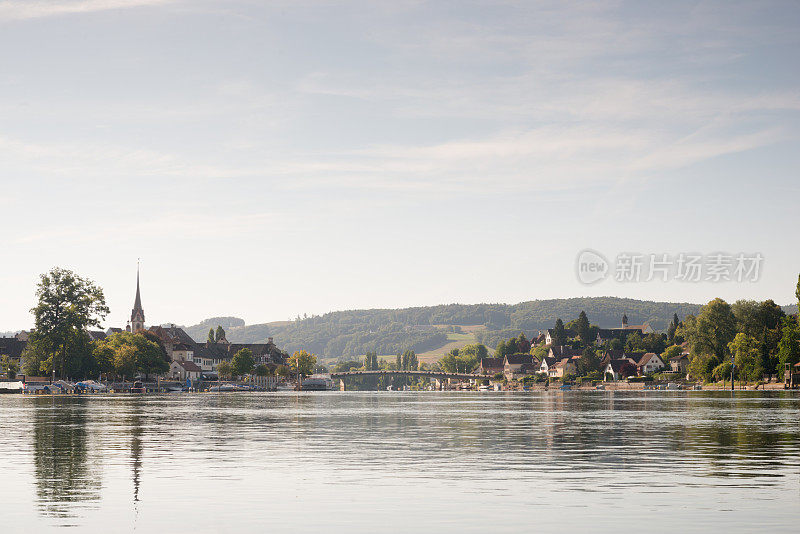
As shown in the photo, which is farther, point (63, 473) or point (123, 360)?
point (123, 360)

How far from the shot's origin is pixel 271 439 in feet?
146

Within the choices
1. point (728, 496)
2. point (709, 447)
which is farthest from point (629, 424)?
point (728, 496)

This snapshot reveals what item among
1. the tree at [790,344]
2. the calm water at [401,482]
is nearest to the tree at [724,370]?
the tree at [790,344]

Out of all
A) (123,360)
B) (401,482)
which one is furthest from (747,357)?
(401,482)

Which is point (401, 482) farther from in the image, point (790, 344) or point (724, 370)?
point (724, 370)

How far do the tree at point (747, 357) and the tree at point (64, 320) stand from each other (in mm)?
122074

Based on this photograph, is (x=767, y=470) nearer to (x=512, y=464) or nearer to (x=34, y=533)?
(x=512, y=464)

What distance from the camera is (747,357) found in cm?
18350

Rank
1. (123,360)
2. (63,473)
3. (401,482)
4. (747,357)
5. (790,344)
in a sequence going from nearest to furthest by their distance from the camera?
(401,482)
(63,473)
(790,344)
(747,357)
(123,360)

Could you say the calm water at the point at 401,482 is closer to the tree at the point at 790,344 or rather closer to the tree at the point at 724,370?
the tree at the point at 790,344

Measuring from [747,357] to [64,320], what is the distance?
12896 cm

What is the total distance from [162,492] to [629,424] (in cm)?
4029

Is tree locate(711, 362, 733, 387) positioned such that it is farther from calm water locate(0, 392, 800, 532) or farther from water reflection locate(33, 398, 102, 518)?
water reflection locate(33, 398, 102, 518)

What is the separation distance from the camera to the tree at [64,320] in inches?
6791
